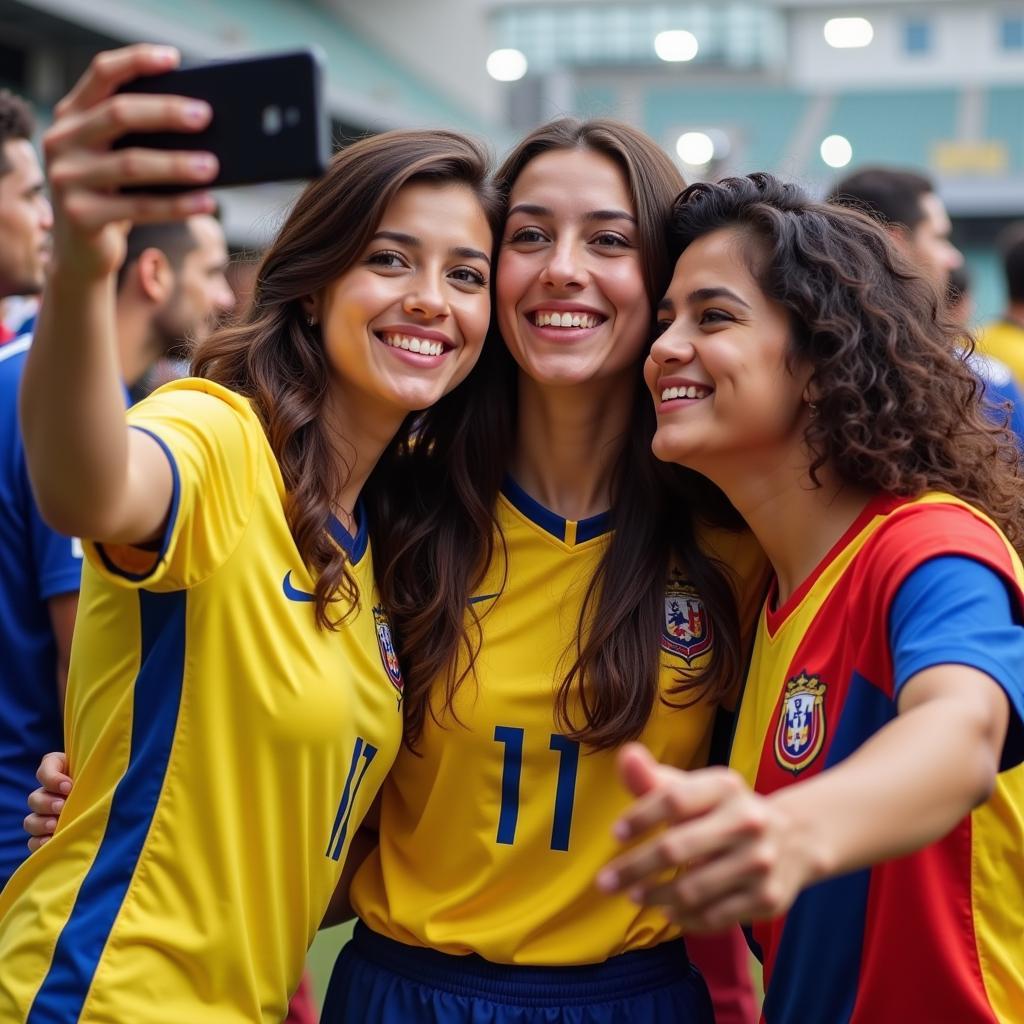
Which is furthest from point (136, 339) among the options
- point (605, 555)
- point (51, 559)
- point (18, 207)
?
point (605, 555)

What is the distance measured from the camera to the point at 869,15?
113 feet

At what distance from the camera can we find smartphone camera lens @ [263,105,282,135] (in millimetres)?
1405

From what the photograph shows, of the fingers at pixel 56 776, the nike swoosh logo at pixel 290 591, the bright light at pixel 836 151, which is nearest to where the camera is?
the nike swoosh logo at pixel 290 591

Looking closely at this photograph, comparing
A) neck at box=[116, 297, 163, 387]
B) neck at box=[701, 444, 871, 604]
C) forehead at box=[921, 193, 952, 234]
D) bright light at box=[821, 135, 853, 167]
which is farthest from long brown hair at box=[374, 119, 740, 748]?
bright light at box=[821, 135, 853, 167]

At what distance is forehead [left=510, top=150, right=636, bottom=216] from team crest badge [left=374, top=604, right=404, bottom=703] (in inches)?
32.7

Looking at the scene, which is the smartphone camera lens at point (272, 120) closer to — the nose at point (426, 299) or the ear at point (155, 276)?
the nose at point (426, 299)

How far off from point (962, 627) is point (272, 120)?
954 millimetres

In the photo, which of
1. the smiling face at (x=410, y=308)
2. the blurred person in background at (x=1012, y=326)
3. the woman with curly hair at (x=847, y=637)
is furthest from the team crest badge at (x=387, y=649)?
the blurred person in background at (x=1012, y=326)

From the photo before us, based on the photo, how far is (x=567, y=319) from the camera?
8.59 ft

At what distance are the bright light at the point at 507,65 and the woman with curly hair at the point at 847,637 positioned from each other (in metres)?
35.3

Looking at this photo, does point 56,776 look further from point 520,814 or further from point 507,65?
point 507,65

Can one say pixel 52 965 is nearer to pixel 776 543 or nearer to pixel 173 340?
pixel 776 543

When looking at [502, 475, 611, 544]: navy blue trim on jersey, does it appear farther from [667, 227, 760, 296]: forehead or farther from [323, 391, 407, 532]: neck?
[667, 227, 760, 296]: forehead

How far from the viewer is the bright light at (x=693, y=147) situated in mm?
31241
